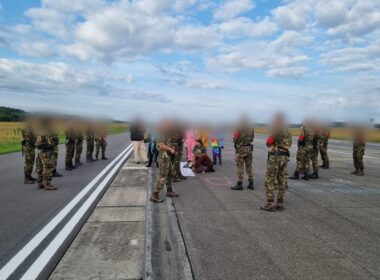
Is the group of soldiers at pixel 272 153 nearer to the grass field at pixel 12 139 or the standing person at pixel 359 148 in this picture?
the standing person at pixel 359 148

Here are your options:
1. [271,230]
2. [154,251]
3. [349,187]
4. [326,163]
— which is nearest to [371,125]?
[326,163]

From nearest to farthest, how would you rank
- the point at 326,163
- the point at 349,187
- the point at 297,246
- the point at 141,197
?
the point at 297,246, the point at 141,197, the point at 349,187, the point at 326,163

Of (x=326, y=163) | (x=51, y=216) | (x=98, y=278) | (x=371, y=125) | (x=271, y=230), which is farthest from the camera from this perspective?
(x=326, y=163)

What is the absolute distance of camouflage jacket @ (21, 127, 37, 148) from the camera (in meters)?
10.0

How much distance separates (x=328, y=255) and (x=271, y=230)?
1.17 meters

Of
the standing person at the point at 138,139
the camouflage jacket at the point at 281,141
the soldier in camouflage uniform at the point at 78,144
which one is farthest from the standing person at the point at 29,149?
the camouflage jacket at the point at 281,141

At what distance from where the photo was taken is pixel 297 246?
5.08 meters

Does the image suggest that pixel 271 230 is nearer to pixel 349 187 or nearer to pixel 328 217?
pixel 328 217

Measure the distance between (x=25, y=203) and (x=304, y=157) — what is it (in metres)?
7.91

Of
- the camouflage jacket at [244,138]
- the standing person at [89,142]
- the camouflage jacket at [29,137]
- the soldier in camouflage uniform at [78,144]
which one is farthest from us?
the standing person at [89,142]

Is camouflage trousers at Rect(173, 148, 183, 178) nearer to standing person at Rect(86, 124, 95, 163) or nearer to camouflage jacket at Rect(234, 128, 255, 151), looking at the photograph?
camouflage jacket at Rect(234, 128, 255, 151)

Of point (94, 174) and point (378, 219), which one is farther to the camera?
point (94, 174)

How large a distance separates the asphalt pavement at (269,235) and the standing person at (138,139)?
619cm

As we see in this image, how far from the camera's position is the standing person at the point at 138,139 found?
15079mm
